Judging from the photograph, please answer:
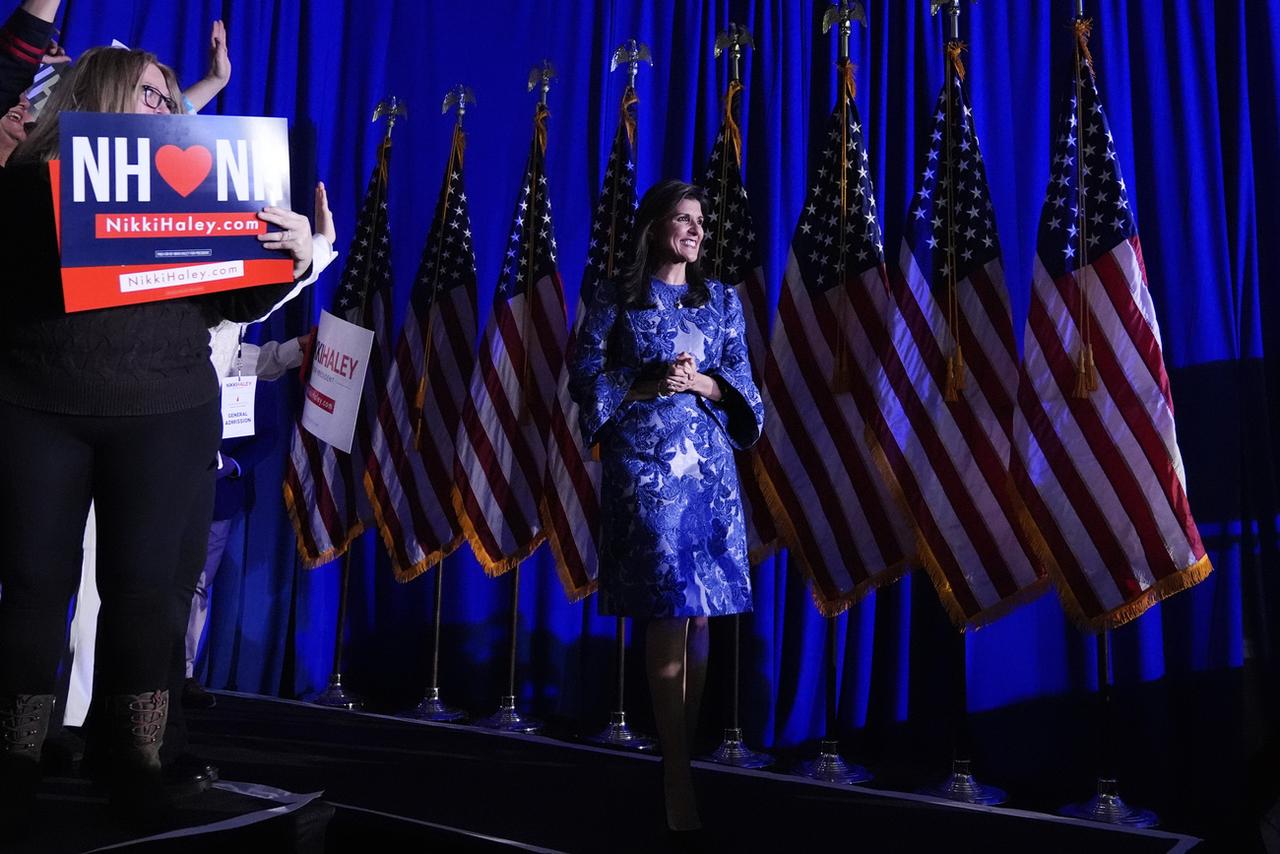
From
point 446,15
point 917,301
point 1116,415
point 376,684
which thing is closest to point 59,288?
point 917,301

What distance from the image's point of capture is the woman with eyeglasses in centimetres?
186

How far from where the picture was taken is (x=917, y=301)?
3166 mm

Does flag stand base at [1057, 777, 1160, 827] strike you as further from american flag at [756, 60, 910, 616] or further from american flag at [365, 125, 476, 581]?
american flag at [365, 125, 476, 581]

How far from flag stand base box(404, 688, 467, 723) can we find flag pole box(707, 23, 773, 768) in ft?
3.45

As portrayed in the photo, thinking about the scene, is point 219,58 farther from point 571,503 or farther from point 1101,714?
point 1101,714

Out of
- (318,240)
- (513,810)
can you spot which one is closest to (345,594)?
(513,810)

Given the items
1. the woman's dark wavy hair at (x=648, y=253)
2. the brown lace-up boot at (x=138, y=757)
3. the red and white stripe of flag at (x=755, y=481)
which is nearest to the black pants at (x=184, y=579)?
the brown lace-up boot at (x=138, y=757)

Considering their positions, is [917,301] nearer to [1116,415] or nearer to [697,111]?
[1116,415]

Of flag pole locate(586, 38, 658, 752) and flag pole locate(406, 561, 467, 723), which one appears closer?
flag pole locate(586, 38, 658, 752)

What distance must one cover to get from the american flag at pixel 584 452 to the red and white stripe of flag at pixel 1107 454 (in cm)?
144

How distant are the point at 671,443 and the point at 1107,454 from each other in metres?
1.18

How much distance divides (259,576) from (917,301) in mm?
3108

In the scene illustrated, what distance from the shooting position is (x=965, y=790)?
2.99 metres

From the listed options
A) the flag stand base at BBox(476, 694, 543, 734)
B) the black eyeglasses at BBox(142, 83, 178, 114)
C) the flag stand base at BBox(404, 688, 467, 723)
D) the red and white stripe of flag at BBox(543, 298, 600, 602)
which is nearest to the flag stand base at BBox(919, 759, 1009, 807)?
the red and white stripe of flag at BBox(543, 298, 600, 602)
